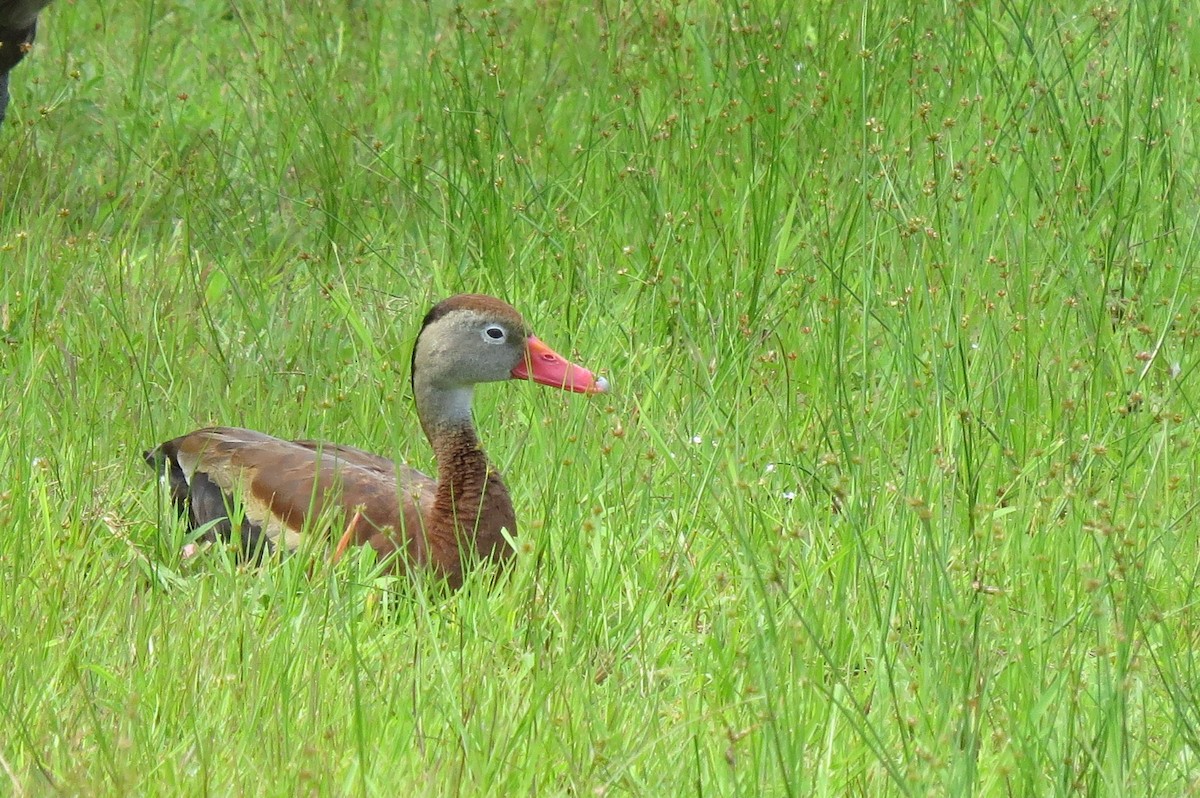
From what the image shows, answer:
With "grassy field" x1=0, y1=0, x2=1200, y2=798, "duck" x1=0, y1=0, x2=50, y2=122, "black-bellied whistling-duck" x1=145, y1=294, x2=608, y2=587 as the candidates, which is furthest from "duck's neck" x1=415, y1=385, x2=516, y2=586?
"duck" x1=0, y1=0, x2=50, y2=122

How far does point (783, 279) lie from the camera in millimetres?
4789

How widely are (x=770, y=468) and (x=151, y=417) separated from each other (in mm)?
1501

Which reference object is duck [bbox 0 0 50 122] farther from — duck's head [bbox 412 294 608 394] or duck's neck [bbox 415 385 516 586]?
duck's neck [bbox 415 385 516 586]

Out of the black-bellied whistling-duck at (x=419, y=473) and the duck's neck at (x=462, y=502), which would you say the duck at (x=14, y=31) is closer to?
the black-bellied whistling-duck at (x=419, y=473)

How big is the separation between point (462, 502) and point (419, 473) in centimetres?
32

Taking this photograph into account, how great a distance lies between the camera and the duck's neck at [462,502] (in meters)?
3.91

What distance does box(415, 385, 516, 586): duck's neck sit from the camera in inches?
154

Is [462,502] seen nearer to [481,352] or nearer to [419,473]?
[419,473]

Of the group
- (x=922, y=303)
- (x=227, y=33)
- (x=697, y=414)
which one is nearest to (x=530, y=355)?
(x=697, y=414)

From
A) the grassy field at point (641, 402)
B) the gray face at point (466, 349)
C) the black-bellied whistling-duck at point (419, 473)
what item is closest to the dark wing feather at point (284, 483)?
the black-bellied whistling-duck at point (419, 473)

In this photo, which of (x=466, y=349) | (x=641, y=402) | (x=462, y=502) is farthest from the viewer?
(x=641, y=402)

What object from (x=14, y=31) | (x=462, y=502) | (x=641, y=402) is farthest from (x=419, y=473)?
(x=14, y=31)

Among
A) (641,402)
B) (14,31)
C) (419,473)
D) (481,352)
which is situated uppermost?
(14,31)

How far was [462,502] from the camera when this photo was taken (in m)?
3.99
